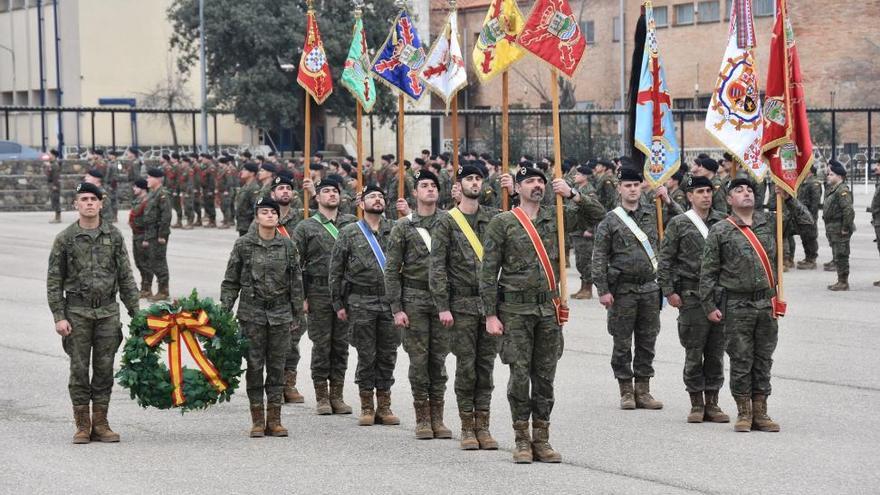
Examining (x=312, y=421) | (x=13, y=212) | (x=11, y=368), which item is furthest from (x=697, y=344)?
→ (x=13, y=212)

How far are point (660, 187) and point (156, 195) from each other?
33.8ft

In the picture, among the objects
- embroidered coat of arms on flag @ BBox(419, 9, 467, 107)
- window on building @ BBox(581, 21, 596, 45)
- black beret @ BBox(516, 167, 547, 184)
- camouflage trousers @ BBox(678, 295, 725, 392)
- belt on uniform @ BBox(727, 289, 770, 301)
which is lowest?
camouflage trousers @ BBox(678, 295, 725, 392)

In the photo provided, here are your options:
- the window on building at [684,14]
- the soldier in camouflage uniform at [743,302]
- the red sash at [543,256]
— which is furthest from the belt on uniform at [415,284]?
the window on building at [684,14]

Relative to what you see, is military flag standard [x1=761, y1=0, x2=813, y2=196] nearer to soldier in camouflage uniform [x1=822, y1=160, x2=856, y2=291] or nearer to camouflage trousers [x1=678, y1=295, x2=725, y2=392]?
camouflage trousers [x1=678, y1=295, x2=725, y2=392]

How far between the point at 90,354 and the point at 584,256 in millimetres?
11570

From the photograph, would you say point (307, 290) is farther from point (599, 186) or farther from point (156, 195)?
point (599, 186)

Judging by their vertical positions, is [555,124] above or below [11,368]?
above

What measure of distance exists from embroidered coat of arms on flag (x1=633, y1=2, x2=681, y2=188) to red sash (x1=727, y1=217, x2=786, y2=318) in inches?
105

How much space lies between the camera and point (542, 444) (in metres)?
10.3

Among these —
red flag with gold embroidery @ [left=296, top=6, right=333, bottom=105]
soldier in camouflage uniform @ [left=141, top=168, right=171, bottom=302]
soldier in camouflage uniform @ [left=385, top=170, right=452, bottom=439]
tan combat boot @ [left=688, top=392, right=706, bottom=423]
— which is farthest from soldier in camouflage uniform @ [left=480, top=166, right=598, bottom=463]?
soldier in camouflage uniform @ [left=141, top=168, right=171, bottom=302]

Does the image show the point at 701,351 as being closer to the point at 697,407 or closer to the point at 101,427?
the point at 697,407

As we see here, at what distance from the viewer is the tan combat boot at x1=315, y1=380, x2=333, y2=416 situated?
1247 cm

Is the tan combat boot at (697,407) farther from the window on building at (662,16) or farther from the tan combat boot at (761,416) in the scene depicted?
the window on building at (662,16)

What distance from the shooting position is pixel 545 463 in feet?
33.8
